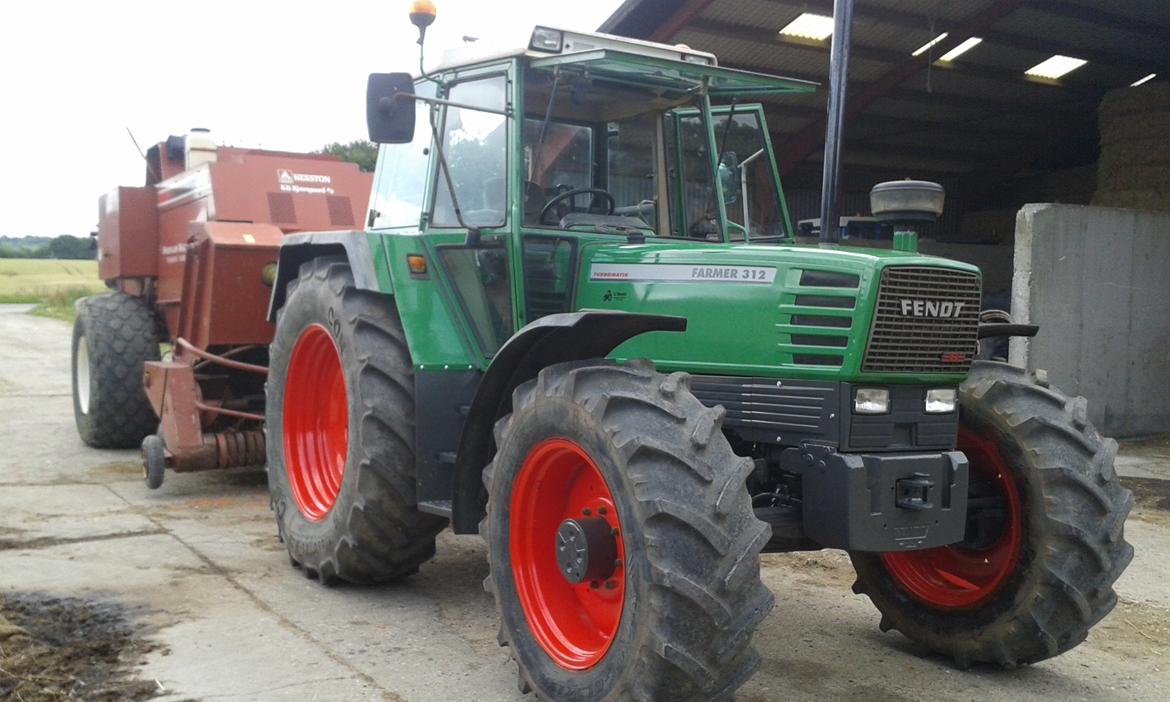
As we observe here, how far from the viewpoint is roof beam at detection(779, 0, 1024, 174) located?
12.1 m

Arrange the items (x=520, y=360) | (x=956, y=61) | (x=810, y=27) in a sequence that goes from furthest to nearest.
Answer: (x=956, y=61) < (x=810, y=27) < (x=520, y=360)

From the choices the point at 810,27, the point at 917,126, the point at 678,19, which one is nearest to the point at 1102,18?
the point at 917,126

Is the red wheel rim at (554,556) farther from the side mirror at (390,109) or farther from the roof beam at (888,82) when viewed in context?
the roof beam at (888,82)

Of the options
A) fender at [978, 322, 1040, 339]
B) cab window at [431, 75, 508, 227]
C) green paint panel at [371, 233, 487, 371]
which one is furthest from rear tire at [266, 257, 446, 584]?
fender at [978, 322, 1040, 339]

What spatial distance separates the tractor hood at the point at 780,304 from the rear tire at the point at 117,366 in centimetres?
563

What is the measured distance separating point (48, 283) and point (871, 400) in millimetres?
31815

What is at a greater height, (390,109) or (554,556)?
(390,109)

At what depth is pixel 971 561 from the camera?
4.54 meters

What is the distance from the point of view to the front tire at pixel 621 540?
3.24 metres

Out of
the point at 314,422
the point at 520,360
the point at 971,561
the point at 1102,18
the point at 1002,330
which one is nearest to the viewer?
the point at 520,360

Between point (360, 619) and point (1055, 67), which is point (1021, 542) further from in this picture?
point (1055, 67)

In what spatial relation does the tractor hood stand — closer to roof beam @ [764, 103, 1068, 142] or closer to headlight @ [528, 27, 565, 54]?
headlight @ [528, 27, 565, 54]

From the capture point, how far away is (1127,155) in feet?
44.7

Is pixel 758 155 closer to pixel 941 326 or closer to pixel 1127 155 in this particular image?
pixel 941 326
